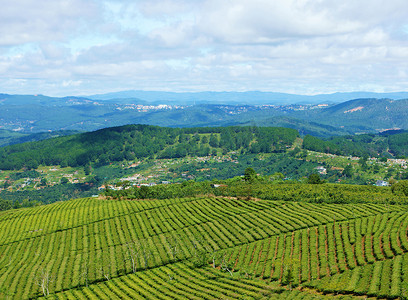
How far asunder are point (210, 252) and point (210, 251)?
15.9 inches

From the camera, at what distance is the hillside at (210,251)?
2717 inches

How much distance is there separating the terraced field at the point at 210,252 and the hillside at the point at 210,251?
0.24m

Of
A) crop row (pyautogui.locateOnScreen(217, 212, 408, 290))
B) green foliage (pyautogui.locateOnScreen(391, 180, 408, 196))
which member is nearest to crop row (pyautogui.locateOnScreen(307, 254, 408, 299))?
crop row (pyautogui.locateOnScreen(217, 212, 408, 290))

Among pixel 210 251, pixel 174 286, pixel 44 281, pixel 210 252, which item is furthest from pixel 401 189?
pixel 44 281

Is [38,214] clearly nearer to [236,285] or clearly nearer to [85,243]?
[85,243]

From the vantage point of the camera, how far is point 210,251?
301ft

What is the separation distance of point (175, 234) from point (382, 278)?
58.0 meters

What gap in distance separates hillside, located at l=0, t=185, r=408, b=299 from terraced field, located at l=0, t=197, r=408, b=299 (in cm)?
24

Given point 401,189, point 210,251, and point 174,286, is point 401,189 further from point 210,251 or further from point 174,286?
point 174,286

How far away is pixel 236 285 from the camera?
7144 cm

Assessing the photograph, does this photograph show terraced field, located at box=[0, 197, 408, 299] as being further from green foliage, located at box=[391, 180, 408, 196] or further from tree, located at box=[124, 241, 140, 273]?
green foliage, located at box=[391, 180, 408, 196]

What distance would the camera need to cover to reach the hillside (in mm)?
69000

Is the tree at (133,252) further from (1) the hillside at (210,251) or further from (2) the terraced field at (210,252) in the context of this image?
(1) the hillside at (210,251)

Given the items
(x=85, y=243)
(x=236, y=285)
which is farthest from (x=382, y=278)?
(x=85, y=243)
